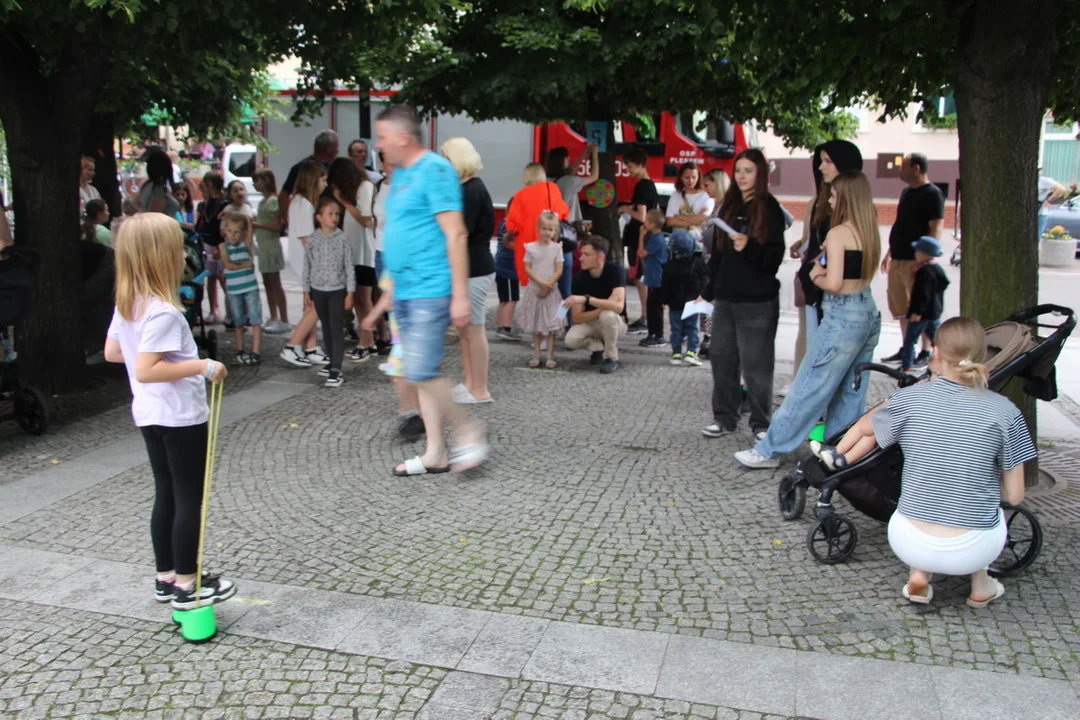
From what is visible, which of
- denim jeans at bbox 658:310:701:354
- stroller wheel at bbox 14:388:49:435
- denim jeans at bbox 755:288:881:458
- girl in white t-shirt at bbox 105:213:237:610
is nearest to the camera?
girl in white t-shirt at bbox 105:213:237:610

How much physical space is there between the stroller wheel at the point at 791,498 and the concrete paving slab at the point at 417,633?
6.00 feet

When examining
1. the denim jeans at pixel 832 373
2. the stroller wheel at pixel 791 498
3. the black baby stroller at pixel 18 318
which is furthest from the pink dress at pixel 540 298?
the stroller wheel at pixel 791 498

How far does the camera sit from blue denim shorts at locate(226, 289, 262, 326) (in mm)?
9148

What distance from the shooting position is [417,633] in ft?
12.9

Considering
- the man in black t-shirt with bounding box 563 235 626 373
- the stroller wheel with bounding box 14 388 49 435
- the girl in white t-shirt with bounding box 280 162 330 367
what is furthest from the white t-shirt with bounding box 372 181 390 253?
the stroller wheel with bounding box 14 388 49 435

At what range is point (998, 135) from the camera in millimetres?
5445

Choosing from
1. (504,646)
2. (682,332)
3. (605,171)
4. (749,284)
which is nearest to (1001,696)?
(504,646)

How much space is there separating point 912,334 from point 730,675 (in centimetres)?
626

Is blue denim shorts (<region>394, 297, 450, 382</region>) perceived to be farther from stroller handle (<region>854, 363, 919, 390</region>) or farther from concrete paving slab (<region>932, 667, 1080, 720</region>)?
concrete paving slab (<region>932, 667, 1080, 720</region>)

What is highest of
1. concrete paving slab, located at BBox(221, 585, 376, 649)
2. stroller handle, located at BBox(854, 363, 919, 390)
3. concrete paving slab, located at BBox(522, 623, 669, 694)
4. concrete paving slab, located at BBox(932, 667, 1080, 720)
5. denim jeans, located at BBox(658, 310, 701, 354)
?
stroller handle, located at BBox(854, 363, 919, 390)

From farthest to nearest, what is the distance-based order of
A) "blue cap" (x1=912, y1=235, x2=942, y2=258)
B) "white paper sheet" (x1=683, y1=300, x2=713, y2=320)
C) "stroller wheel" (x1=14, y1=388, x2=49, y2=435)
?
"blue cap" (x1=912, y1=235, x2=942, y2=258)
"white paper sheet" (x1=683, y1=300, x2=713, y2=320)
"stroller wheel" (x1=14, y1=388, x2=49, y2=435)

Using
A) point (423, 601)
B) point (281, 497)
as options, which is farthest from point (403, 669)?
point (281, 497)

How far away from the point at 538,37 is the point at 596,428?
16.3 ft

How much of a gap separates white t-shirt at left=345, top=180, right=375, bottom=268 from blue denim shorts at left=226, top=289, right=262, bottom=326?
961 mm
